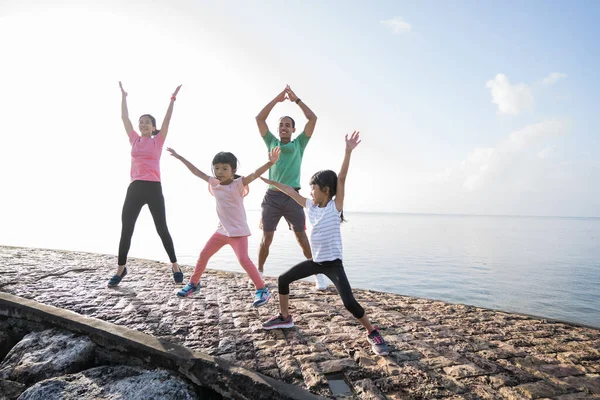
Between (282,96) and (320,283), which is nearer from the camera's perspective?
(282,96)

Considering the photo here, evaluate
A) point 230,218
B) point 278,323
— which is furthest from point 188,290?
point 278,323

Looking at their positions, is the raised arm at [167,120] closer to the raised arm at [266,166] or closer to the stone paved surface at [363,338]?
the raised arm at [266,166]

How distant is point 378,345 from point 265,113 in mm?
3877

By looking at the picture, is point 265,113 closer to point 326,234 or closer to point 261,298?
point 326,234

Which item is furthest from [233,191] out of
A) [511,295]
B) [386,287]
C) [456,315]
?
[511,295]

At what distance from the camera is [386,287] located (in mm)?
11484

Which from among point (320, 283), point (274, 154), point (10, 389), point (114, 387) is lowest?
point (10, 389)

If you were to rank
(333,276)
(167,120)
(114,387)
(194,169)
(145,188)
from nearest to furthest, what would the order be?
(114,387) < (333,276) < (194,169) < (145,188) < (167,120)

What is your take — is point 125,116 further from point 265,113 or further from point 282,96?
point 282,96

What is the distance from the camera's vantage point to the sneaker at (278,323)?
375 centimetres

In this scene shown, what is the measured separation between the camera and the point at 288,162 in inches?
217

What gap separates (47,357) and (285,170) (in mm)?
3759

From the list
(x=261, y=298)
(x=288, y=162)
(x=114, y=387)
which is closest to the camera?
(x=114, y=387)

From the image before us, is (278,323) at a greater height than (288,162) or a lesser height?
lesser
